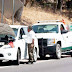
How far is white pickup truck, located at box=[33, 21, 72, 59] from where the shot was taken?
20.4 metres

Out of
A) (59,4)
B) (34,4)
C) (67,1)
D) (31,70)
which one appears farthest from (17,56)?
(67,1)

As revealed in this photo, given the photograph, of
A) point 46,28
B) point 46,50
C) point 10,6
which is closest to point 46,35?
point 46,50

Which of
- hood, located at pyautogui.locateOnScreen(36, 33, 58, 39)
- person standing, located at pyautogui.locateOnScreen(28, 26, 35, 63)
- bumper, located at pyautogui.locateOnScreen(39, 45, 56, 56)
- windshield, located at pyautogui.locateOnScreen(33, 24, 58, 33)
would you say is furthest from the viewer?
windshield, located at pyautogui.locateOnScreen(33, 24, 58, 33)

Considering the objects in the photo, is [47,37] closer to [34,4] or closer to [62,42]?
[62,42]

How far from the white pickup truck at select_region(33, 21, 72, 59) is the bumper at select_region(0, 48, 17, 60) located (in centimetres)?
327

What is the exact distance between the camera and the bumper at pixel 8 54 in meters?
17.2

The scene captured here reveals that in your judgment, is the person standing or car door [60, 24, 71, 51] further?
car door [60, 24, 71, 51]

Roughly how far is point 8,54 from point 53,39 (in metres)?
4.01

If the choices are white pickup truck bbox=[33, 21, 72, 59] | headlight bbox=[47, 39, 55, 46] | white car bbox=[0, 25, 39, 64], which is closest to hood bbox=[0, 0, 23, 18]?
white pickup truck bbox=[33, 21, 72, 59]

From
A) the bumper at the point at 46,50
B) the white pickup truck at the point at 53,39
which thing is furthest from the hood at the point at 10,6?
the bumper at the point at 46,50

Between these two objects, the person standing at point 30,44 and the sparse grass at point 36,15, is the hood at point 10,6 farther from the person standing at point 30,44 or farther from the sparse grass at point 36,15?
the sparse grass at point 36,15

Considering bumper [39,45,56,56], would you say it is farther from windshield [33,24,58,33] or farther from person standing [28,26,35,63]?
person standing [28,26,35,63]

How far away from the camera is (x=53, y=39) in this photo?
20625 mm

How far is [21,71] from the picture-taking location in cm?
1509
